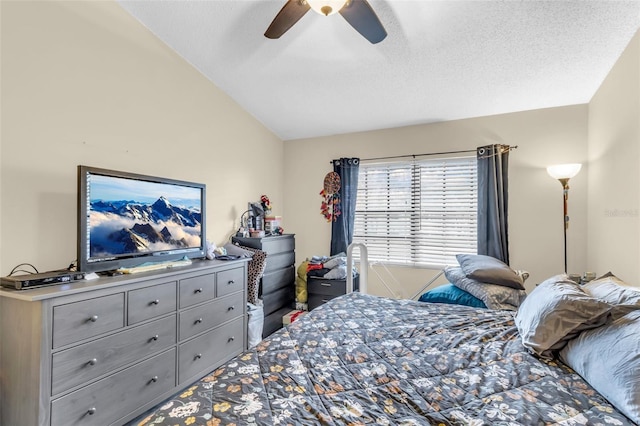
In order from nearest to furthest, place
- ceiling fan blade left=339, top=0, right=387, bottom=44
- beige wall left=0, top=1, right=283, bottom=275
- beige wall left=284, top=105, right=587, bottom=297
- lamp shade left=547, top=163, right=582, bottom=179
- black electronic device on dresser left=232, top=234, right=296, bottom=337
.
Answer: ceiling fan blade left=339, top=0, right=387, bottom=44
beige wall left=0, top=1, right=283, bottom=275
lamp shade left=547, top=163, right=582, bottom=179
beige wall left=284, top=105, right=587, bottom=297
black electronic device on dresser left=232, top=234, right=296, bottom=337

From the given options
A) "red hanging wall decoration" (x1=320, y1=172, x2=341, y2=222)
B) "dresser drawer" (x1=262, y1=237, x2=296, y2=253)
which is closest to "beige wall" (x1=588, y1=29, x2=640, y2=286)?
"red hanging wall decoration" (x1=320, y1=172, x2=341, y2=222)

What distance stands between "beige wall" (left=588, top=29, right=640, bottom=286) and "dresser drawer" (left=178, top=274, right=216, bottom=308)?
2938mm

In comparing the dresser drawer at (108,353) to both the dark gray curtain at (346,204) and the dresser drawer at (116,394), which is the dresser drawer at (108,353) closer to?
the dresser drawer at (116,394)

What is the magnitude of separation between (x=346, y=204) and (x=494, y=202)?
66.1 inches

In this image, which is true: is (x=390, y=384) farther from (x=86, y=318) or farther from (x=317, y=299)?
(x=317, y=299)

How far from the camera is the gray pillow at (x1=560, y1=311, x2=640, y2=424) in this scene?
934 mm

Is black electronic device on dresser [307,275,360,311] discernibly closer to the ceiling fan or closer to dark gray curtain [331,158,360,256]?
dark gray curtain [331,158,360,256]

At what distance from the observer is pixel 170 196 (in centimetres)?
251

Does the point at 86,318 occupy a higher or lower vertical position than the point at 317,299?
higher

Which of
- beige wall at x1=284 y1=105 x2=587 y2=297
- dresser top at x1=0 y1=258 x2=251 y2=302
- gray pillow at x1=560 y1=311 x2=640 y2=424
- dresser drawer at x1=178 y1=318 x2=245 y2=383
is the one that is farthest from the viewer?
beige wall at x1=284 y1=105 x2=587 y2=297

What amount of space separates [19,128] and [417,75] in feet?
9.66

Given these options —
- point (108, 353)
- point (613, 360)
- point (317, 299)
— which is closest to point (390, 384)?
point (613, 360)

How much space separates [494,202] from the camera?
3.23 meters

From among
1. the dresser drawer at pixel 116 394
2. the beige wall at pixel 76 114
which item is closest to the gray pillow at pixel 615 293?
the dresser drawer at pixel 116 394
